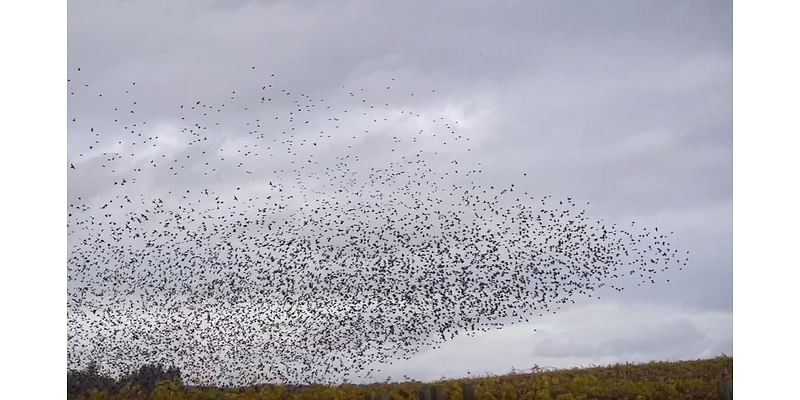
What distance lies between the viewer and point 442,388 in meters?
4.71

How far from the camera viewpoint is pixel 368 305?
5.41m

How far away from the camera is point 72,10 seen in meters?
4.98

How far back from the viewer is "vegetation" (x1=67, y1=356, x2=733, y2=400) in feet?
15.9

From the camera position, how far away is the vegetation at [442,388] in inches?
190
